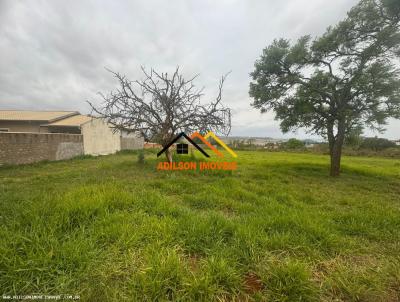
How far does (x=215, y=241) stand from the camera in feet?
7.52

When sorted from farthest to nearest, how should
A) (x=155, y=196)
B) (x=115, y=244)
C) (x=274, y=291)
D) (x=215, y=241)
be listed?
(x=155, y=196)
(x=215, y=241)
(x=115, y=244)
(x=274, y=291)

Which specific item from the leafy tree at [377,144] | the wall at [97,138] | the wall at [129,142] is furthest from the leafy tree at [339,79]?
the leafy tree at [377,144]

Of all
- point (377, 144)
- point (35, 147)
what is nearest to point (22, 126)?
point (35, 147)

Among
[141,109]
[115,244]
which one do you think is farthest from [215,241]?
[141,109]

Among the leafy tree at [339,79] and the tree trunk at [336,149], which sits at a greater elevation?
the leafy tree at [339,79]

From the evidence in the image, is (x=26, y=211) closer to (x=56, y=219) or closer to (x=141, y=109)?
(x=56, y=219)

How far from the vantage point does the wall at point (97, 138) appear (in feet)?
47.2

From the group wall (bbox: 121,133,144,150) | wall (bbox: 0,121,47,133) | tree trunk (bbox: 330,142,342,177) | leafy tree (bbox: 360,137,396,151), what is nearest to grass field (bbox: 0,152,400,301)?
tree trunk (bbox: 330,142,342,177)

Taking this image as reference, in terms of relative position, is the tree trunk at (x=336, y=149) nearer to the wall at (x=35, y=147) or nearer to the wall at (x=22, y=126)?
the wall at (x=35, y=147)

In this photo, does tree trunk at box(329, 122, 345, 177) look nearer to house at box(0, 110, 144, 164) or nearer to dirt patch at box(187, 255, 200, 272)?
dirt patch at box(187, 255, 200, 272)

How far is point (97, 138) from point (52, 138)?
5079mm

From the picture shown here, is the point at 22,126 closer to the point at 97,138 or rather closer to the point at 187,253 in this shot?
the point at 97,138

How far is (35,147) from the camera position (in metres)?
9.72

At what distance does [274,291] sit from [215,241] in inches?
33.7
